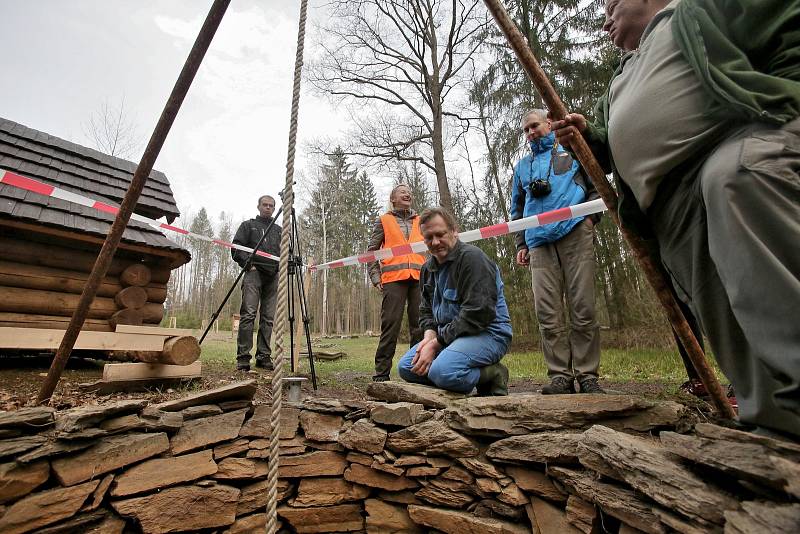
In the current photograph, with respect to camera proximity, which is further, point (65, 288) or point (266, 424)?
point (65, 288)

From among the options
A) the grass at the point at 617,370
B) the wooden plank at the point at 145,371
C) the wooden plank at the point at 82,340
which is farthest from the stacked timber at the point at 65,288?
the grass at the point at 617,370

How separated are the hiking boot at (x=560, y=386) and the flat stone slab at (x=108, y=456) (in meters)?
2.59

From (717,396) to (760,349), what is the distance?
2.55 ft

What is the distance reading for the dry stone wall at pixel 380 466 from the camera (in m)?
1.53

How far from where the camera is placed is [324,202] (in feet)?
75.5

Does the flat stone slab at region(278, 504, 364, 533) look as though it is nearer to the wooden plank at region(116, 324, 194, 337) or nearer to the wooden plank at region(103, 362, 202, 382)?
the wooden plank at region(103, 362, 202, 382)

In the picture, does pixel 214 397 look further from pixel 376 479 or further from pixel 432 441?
pixel 432 441

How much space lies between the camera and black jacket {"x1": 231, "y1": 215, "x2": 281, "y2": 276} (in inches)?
197

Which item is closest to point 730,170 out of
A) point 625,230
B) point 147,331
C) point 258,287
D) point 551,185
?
point 625,230

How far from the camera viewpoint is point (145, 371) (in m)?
3.32

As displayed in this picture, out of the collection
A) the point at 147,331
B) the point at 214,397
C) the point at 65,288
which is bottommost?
the point at 214,397

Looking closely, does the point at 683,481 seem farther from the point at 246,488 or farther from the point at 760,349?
the point at 246,488

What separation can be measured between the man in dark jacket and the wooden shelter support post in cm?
345

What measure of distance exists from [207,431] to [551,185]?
3148 mm
